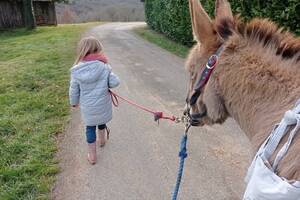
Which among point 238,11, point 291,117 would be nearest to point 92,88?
point 291,117

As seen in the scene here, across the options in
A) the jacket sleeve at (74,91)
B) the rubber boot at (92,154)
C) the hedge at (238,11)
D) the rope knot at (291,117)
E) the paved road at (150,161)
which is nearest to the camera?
the rope knot at (291,117)

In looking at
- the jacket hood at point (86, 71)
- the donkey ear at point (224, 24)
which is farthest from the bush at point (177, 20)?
the donkey ear at point (224, 24)

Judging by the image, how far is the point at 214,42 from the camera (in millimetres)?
2564

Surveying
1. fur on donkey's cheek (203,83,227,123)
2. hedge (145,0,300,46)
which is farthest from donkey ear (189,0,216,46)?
hedge (145,0,300,46)

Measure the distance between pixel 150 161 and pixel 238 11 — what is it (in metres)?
5.71

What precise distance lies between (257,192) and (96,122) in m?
4.04

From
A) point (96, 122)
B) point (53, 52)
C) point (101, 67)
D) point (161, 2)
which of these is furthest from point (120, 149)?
point (161, 2)

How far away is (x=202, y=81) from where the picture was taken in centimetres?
266

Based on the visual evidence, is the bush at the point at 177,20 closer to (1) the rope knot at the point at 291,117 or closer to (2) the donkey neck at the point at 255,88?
(2) the donkey neck at the point at 255,88

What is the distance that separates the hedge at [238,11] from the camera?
8.40 meters

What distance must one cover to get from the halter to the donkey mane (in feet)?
0.47

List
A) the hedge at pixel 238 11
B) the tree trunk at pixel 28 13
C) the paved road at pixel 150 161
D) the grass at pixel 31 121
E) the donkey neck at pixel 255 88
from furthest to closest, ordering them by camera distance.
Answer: the tree trunk at pixel 28 13, the hedge at pixel 238 11, the grass at pixel 31 121, the paved road at pixel 150 161, the donkey neck at pixel 255 88

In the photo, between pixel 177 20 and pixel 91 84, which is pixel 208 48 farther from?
pixel 177 20

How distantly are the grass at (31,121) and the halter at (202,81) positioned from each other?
2713 mm
